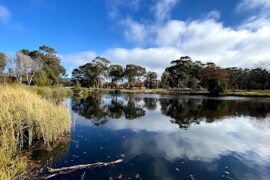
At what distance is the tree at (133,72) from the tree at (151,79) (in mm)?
5447

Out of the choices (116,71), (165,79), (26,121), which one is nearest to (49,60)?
(116,71)

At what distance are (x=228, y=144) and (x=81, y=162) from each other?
9234 mm

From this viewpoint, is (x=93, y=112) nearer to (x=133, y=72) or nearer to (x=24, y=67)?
(x=24, y=67)

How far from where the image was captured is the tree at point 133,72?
364ft

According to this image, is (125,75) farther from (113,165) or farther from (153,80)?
(113,165)

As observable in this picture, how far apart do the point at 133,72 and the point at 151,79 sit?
15.2 m

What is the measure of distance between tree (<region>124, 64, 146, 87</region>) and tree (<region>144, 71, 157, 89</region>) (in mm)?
5447

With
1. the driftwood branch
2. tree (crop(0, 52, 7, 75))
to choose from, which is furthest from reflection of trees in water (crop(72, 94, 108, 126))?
tree (crop(0, 52, 7, 75))

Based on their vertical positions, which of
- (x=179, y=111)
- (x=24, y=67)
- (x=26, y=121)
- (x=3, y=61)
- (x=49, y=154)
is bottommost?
(x=179, y=111)

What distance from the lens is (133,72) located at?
365ft

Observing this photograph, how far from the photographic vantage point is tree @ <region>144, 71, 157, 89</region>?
120938 mm

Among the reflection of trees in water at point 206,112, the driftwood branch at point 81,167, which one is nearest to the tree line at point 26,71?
the reflection of trees in water at point 206,112

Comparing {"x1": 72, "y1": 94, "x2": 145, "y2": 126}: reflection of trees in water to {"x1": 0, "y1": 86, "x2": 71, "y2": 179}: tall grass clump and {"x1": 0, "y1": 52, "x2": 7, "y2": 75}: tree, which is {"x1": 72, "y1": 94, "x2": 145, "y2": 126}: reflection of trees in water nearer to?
{"x1": 0, "y1": 86, "x2": 71, "y2": 179}: tall grass clump

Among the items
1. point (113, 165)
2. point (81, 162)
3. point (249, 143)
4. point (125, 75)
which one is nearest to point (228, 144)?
point (249, 143)
